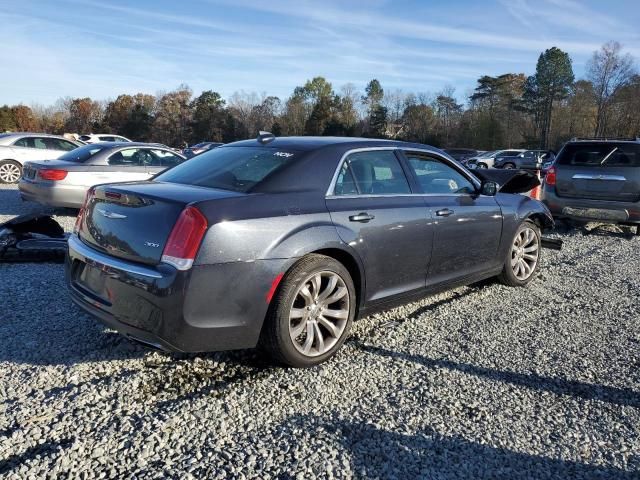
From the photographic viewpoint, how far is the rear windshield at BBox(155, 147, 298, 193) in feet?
11.4

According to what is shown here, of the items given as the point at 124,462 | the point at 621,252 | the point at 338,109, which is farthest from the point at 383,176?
the point at 338,109

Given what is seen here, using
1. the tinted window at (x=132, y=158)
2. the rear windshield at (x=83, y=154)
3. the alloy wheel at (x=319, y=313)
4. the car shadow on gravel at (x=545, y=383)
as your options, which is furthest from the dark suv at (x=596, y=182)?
the rear windshield at (x=83, y=154)

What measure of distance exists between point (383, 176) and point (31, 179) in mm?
7118

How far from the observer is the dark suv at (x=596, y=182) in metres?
8.04

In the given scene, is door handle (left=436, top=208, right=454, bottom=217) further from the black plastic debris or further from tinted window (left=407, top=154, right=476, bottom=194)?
the black plastic debris

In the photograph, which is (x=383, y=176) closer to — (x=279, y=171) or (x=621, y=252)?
(x=279, y=171)

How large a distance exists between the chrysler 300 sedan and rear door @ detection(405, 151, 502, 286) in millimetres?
16

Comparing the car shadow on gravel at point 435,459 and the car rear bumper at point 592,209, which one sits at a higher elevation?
the car rear bumper at point 592,209

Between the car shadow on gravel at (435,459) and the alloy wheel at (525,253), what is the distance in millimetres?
3052

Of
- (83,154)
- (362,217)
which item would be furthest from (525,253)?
(83,154)

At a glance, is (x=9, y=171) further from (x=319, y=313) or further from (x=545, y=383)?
(x=545, y=383)

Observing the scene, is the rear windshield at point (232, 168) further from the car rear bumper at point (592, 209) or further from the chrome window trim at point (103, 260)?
the car rear bumper at point (592, 209)

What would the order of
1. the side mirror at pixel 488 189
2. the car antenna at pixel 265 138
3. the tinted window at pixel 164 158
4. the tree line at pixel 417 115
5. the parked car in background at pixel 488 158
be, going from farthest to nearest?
the tree line at pixel 417 115
the parked car in background at pixel 488 158
the tinted window at pixel 164 158
the side mirror at pixel 488 189
the car antenna at pixel 265 138

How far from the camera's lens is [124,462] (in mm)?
2369
